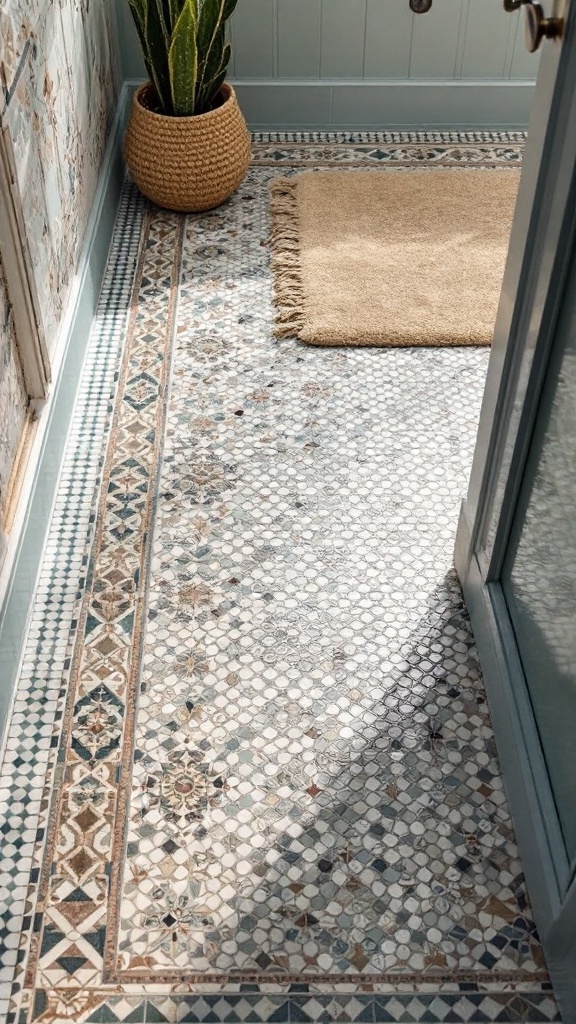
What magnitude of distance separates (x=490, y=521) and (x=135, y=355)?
828 millimetres

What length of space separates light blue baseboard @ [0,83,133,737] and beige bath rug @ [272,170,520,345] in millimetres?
352

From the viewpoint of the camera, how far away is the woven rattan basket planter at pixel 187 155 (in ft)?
6.98

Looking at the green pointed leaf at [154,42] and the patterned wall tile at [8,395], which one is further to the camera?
the green pointed leaf at [154,42]

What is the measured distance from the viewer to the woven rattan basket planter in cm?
213

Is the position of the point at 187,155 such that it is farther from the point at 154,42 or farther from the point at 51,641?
the point at 51,641

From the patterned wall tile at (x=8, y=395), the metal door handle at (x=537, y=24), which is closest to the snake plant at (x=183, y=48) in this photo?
the patterned wall tile at (x=8, y=395)

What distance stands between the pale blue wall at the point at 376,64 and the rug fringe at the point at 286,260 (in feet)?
0.99

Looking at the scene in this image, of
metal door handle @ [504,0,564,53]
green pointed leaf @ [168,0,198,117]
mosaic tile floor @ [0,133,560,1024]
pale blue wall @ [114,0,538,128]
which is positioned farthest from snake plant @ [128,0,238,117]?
metal door handle @ [504,0,564,53]

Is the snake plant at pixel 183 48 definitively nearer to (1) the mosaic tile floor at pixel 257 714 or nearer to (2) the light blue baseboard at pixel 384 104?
(2) the light blue baseboard at pixel 384 104

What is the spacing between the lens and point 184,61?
2049 mm

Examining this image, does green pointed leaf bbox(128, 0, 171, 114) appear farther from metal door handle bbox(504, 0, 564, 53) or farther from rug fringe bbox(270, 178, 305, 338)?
metal door handle bbox(504, 0, 564, 53)

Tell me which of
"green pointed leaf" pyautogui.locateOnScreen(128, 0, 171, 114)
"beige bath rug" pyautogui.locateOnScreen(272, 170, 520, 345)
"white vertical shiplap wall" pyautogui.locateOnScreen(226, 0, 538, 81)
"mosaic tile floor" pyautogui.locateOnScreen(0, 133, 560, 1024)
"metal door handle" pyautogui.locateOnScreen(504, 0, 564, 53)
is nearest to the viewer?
"metal door handle" pyautogui.locateOnScreen(504, 0, 564, 53)

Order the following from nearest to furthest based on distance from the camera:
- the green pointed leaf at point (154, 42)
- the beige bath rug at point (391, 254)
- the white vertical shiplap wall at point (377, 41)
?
the beige bath rug at point (391, 254) → the green pointed leaf at point (154, 42) → the white vertical shiplap wall at point (377, 41)

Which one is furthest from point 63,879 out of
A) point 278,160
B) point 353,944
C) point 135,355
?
point 278,160
